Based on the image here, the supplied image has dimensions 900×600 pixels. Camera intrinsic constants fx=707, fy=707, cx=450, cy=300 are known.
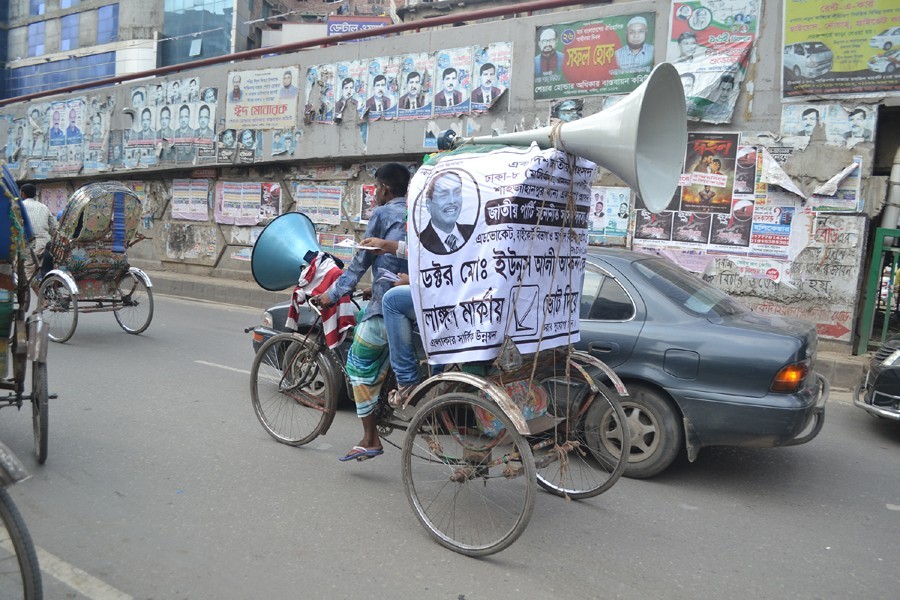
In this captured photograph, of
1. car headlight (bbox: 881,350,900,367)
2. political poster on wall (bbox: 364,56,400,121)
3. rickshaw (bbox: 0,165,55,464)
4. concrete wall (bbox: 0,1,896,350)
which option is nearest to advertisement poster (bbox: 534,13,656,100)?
concrete wall (bbox: 0,1,896,350)

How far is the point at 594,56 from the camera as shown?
1101 cm

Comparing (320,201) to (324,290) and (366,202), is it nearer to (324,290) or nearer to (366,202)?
(366,202)

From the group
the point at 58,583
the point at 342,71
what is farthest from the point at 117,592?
the point at 342,71

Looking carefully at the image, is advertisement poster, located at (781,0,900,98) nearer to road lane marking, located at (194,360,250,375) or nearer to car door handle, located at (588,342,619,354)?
car door handle, located at (588,342,619,354)

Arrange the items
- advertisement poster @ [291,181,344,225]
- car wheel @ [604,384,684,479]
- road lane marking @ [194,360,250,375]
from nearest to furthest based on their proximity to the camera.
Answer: car wheel @ [604,384,684,479] < road lane marking @ [194,360,250,375] < advertisement poster @ [291,181,344,225]

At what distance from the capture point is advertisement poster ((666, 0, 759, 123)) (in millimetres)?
9711

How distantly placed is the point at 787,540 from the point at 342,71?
1257 cm

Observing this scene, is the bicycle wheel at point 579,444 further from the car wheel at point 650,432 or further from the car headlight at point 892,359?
the car headlight at point 892,359

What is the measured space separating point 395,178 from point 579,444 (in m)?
1.96

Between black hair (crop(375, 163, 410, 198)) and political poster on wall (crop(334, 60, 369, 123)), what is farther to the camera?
political poster on wall (crop(334, 60, 369, 123))

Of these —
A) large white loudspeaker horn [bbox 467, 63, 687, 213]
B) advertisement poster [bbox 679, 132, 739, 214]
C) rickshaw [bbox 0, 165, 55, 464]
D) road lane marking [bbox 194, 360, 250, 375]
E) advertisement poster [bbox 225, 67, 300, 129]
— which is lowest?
road lane marking [bbox 194, 360, 250, 375]

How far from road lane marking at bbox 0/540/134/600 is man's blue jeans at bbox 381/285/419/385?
172 centimetres

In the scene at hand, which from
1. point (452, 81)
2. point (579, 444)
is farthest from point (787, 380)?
point (452, 81)

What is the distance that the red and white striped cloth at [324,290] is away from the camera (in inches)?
184
